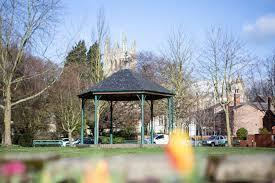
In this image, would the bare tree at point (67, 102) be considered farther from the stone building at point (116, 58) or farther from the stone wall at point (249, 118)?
the stone wall at point (249, 118)

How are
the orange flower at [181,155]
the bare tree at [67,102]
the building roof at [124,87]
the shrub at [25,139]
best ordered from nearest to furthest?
the orange flower at [181,155], the building roof at [124,87], the shrub at [25,139], the bare tree at [67,102]

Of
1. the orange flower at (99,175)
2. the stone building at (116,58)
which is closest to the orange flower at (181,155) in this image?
the orange flower at (99,175)

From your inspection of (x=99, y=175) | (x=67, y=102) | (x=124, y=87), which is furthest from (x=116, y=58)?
(x=99, y=175)

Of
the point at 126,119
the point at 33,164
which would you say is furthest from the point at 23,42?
the point at 33,164

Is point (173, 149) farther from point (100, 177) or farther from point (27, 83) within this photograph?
point (27, 83)

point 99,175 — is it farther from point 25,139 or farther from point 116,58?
point 116,58

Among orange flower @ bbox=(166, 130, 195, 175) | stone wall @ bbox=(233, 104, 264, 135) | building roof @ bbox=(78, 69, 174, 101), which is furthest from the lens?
stone wall @ bbox=(233, 104, 264, 135)

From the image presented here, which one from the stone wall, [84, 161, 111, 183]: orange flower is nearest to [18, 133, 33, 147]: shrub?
[84, 161, 111, 183]: orange flower

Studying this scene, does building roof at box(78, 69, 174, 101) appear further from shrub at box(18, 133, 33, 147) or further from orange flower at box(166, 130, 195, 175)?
orange flower at box(166, 130, 195, 175)

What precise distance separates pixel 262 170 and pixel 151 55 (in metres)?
60.2

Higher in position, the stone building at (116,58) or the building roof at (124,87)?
the stone building at (116,58)

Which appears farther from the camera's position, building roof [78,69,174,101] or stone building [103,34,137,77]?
stone building [103,34,137,77]

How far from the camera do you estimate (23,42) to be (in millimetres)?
30328

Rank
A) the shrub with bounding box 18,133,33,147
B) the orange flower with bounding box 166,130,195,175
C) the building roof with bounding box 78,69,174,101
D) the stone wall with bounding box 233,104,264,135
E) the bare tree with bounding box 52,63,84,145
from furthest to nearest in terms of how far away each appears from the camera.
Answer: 1. the stone wall with bounding box 233,104,264,135
2. the bare tree with bounding box 52,63,84,145
3. the shrub with bounding box 18,133,33,147
4. the building roof with bounding box 78,69,174,101
5. the orange flower with bounding box 166,130,195,175
